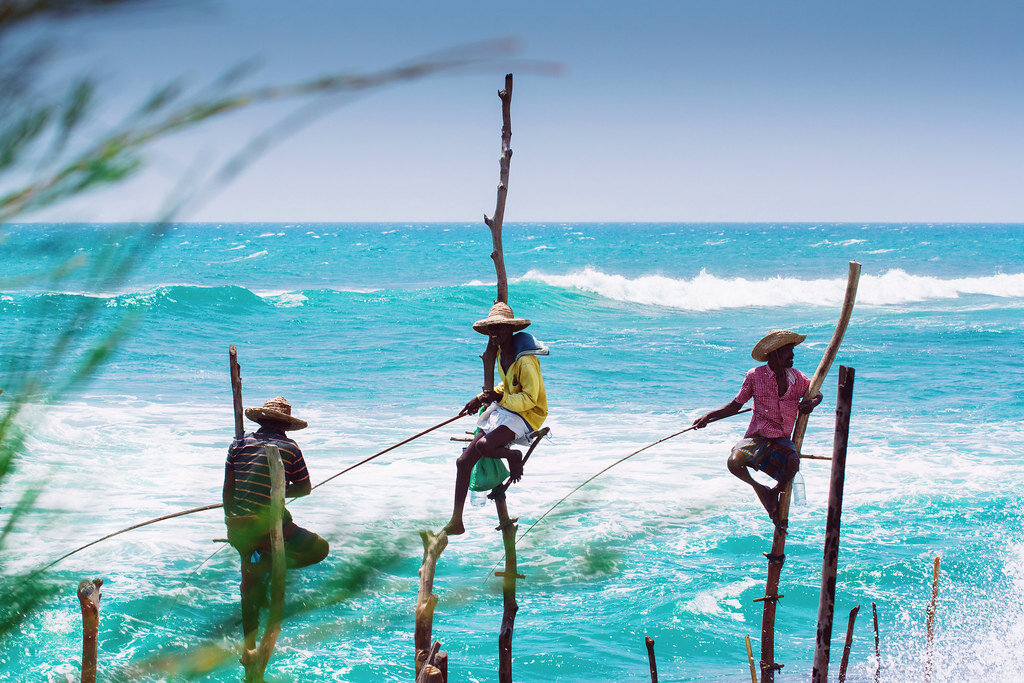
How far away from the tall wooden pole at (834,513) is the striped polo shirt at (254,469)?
7.10 ft

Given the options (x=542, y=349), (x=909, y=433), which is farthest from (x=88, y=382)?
(x=909, y=433)

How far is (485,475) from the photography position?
4707mm

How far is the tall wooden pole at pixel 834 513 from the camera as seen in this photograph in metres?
3.71

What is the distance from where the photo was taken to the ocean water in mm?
1220

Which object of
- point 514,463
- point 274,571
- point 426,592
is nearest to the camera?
point 274,571

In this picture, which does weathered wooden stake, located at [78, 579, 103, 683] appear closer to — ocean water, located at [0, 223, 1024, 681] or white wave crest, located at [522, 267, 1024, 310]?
ocean water, located at [0, 223, 1024, 681]

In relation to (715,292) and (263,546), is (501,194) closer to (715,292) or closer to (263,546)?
(263,546)

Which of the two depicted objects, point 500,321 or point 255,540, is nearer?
point 255,540

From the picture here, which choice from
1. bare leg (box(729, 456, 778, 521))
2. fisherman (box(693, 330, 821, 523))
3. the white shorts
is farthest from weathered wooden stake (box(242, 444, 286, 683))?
bare leg (box(729, 456, 778, 521))

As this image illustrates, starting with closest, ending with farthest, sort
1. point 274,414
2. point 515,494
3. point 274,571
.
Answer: point 274,571 < point 274,414 < point 515,494

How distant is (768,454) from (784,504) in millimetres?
297

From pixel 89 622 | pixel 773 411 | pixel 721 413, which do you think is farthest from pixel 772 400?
pixel 89 622

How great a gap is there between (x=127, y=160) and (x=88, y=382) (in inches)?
10.4

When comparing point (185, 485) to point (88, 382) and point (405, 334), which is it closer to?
point (88, 382)
